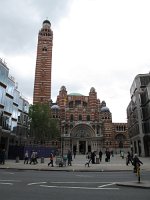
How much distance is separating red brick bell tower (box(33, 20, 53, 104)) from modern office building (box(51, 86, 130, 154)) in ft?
21.1

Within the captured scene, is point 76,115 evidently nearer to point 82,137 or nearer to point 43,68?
point 82,137

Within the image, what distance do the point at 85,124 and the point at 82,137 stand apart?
195 inches

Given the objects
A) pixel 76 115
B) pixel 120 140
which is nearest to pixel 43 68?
pixel 76 115

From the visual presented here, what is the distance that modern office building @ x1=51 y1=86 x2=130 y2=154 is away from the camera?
264 feet

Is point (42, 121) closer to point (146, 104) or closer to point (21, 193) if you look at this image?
point (146, 104)

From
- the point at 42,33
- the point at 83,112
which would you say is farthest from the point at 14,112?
the point at 42,33

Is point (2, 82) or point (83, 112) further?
point (83, 112)

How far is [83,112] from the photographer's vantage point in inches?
3369

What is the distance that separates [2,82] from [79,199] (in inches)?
1219

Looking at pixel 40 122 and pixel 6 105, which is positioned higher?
pixel 6 105

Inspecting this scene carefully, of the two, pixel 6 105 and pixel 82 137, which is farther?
pixel 82 137

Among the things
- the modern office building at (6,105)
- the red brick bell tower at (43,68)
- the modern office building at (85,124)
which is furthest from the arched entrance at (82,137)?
the modern office building at (6,105)

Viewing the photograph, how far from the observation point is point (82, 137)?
81312 mm

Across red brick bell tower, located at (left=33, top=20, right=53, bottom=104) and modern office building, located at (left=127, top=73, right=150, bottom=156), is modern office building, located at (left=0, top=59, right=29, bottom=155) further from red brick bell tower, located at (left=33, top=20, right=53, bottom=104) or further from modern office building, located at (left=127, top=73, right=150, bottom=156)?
red brick bell tower, located at (left=33, top=20, right=53, bottom=104)
